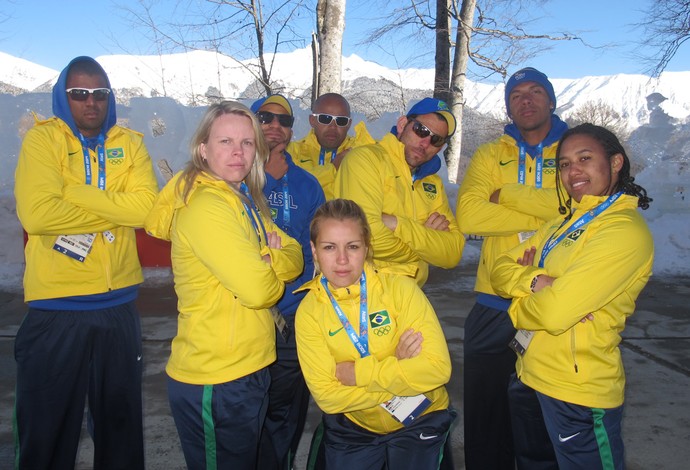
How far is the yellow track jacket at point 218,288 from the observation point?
209 cm

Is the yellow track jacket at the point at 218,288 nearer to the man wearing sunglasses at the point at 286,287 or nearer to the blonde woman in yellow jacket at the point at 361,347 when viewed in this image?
the blonde woman in yellow jacket at the point at 361,347

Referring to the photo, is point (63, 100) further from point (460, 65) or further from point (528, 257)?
point (460, 65)

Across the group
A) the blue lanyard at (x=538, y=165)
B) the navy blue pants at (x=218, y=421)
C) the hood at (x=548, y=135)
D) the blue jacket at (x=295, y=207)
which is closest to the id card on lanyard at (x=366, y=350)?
the navy blue pants at (x=218, y=421)

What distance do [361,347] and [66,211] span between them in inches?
60.5

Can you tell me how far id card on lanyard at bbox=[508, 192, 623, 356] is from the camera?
93.8 inches

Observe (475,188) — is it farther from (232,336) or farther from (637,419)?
(637,419)

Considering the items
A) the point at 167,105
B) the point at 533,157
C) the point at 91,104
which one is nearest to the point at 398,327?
the point at 533,157

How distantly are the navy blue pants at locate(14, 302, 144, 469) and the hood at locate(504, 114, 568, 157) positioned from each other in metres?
2.36

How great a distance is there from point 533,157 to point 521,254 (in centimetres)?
75

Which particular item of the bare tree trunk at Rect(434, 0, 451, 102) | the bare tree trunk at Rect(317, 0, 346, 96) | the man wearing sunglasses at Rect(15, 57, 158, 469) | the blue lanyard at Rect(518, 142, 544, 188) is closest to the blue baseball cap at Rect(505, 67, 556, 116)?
the blue lanyard at Rect(518, 142, 544, 188)

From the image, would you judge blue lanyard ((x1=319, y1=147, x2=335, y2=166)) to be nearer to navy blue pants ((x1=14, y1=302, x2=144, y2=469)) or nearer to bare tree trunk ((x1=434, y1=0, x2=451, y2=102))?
navy blue pants ((x1=14, y1=302, x2=144, y2=469))

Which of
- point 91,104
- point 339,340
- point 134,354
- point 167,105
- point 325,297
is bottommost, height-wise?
point 134,354

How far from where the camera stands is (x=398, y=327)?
8.14ft

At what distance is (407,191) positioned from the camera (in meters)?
3.15
